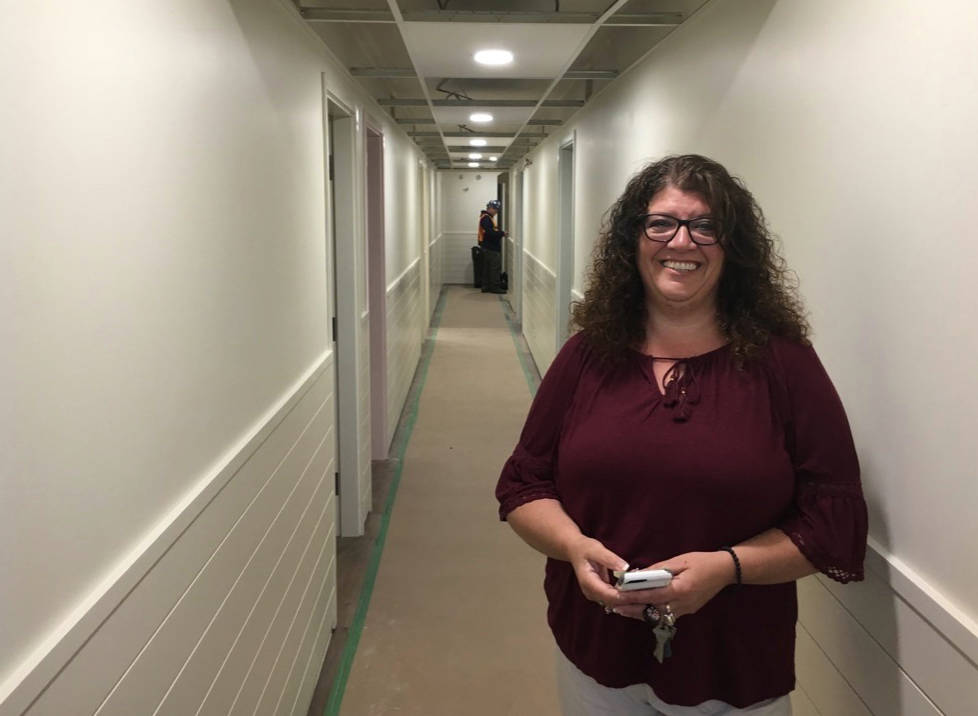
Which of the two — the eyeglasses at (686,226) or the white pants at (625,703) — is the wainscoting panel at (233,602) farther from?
the eyeglasses at (686,226)

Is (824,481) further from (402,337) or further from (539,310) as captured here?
(539,310)

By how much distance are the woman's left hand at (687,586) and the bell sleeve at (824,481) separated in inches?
5.7

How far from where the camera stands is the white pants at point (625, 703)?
1.38m

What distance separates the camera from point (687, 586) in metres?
1.25

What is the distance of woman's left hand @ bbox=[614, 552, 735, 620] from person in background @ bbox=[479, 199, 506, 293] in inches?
489

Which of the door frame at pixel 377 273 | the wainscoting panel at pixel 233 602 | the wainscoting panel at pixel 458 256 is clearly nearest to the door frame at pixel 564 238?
the door frame at pixel 377 273

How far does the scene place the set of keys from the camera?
50.3 inches

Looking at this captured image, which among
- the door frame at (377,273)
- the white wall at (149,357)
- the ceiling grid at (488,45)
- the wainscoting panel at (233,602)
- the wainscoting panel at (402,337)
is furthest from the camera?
the wainscoting panel at (402,337)

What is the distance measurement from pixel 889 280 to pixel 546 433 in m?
0.68

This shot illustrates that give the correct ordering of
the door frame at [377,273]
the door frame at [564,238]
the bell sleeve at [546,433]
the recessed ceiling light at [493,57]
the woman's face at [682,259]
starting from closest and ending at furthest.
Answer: the woman's face at [682,259] < the bell sleeve at [546,433] < the recessed ceiling light at [493,57] < the door frame at [377,273] < the door frame at [564,238]

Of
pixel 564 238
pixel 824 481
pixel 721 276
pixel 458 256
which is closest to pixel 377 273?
pixel 564 238

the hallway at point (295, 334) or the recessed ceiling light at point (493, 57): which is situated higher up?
the recessed ceiling light at point (493, 57)

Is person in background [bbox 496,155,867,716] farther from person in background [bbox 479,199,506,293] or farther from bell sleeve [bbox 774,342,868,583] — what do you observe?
person in background [bbox 479,199,506,293]

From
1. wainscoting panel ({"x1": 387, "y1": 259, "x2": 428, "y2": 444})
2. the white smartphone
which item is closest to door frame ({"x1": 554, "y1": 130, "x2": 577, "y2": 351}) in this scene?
wainscoting panel ({"x1": 387, "y1": 259, "x2": 428, "y2": 444})
